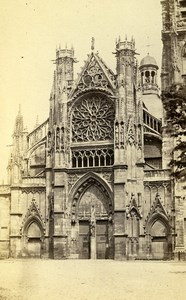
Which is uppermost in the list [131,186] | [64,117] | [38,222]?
[64,117]

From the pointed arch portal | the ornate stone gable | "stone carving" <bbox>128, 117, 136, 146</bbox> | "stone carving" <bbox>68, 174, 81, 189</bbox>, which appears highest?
the ornate stone gable

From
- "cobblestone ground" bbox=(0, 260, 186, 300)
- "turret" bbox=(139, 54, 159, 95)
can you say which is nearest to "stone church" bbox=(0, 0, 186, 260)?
"turret" bbox=(139, 54, 159, 95)

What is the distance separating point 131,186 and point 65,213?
12.8 ft

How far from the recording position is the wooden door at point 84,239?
28.5m

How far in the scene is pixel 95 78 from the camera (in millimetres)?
29859

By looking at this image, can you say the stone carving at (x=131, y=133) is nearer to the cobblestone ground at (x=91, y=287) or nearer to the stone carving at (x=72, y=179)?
the stone carving at (x=72, y=179)

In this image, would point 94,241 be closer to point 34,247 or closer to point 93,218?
point 93,218

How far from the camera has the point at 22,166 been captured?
30469 millimetres

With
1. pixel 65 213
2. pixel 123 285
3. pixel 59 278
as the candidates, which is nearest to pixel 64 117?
pixel 65 213

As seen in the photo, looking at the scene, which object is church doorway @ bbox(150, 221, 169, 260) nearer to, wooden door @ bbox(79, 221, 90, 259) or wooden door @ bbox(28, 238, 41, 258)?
wooden door @ bbox(79, 221, 90, 259)

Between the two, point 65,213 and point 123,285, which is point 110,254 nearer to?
point 65,213

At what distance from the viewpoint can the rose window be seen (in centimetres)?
2923

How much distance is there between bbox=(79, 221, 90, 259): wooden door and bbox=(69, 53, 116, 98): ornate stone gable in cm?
735

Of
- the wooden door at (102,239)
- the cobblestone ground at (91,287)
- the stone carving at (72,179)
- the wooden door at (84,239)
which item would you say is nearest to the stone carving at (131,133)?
the stone carving at (72,179)
